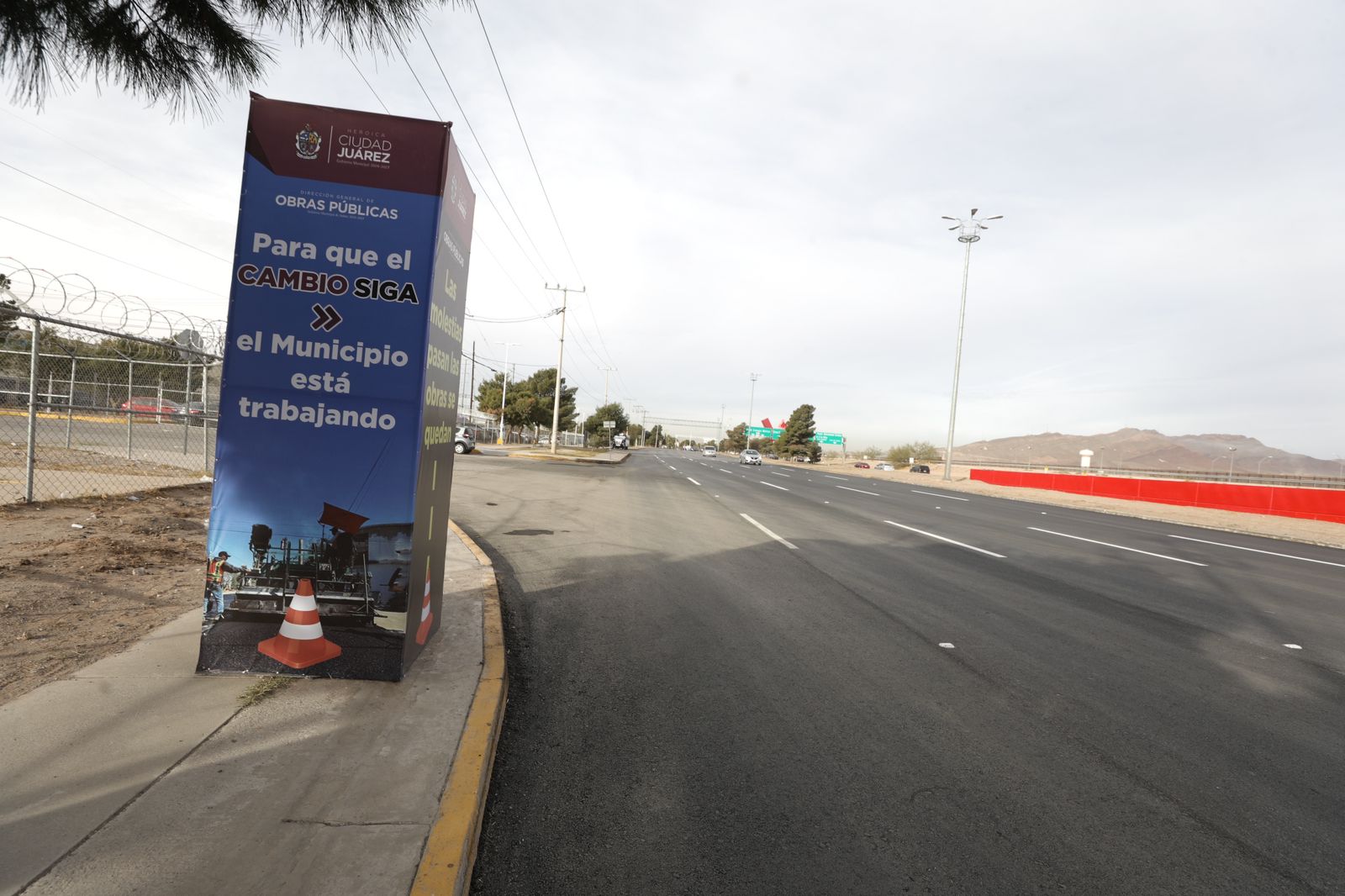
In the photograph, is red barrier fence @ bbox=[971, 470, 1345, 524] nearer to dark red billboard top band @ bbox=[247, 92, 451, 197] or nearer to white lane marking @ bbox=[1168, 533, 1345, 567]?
white lane marking @ bbox=[1168, 533, 1345, 567]

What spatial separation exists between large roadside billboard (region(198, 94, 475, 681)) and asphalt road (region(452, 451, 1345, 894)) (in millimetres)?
1169

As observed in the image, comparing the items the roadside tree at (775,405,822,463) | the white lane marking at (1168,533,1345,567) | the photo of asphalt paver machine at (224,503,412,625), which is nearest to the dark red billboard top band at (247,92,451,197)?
the photo of asphalt paver machine at (224,503,412,625)

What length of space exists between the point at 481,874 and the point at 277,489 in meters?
2.43

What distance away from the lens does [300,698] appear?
143 inches

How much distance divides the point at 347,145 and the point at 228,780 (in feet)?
10.4

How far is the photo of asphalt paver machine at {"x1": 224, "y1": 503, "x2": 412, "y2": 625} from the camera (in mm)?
3844

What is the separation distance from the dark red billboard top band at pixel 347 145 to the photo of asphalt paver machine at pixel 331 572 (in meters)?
1.85

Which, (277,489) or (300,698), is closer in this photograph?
(300,698)

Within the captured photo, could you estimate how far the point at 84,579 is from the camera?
5.62 meters

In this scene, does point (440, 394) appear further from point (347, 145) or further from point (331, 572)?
point (347, 145)

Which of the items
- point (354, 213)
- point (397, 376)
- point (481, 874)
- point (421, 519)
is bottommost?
point (481, 874)

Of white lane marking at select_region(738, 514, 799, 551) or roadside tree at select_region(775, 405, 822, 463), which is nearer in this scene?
white lane marking at select_region(738, 514, 799, 551)

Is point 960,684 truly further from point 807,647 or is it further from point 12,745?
point 12,745

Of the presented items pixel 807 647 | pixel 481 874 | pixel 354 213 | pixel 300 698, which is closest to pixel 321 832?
pixel 481 874
